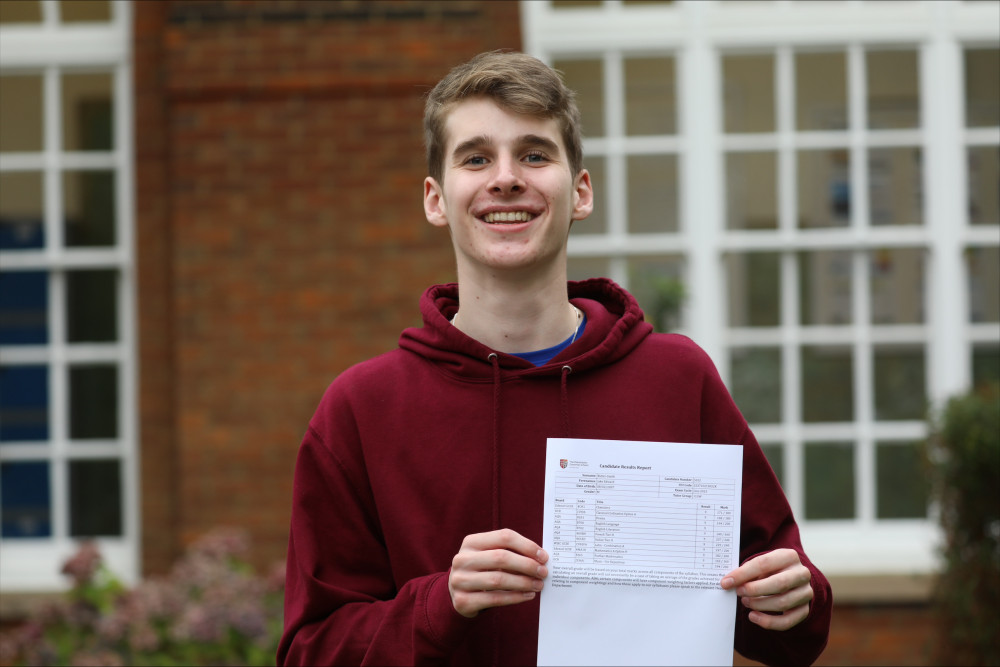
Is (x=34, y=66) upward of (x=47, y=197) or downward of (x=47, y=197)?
upward

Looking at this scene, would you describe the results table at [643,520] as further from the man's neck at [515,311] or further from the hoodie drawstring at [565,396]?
the man's neck at [515,311]

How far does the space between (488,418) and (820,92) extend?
13.9ft

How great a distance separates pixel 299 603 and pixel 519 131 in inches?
35.5

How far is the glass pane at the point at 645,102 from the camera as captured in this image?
5441mm

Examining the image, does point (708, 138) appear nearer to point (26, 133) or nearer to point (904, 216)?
point (904, 216)

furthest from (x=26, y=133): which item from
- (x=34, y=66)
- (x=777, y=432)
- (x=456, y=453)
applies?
(x=456, y=453)

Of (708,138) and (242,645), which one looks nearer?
(242,645)

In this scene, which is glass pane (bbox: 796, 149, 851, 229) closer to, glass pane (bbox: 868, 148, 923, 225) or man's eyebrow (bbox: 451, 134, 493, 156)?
glass pane (bbox: 868, 148, 923, 225)

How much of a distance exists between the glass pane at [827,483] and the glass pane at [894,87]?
1726 mm

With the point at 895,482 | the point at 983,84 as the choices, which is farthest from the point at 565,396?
the point at 983,84

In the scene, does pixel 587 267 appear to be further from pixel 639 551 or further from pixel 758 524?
pixel 639 551

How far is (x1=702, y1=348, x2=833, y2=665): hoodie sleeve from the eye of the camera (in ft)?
5.85

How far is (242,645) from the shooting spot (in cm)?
442

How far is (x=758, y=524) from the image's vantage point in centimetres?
184
